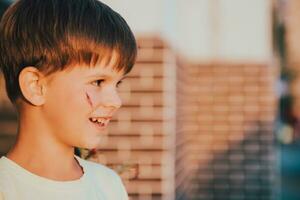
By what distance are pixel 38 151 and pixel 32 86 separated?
148 mm

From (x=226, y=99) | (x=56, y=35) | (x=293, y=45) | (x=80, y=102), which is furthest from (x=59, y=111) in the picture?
(x=293, y=45)

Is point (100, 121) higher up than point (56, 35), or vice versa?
point (56, 35)

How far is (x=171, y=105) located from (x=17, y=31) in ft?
10.2

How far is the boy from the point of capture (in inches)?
53.4

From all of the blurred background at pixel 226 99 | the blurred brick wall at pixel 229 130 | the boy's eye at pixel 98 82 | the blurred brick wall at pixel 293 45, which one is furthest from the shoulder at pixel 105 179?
the blurred brick wall at pixel 293 45

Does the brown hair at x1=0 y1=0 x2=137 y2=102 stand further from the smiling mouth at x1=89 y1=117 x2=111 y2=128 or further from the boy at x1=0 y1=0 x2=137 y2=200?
the smiling mouth at x1=89 y1=117 x2=111 y2=128

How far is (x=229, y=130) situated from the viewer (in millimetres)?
6156

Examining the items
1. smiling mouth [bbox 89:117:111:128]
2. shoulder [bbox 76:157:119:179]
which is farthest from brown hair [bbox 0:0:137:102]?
shoulder [bbox 76:157:119:179]

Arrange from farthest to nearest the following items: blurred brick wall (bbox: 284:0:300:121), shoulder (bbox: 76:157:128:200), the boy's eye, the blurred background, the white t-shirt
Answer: blurred brick wall (bbox: 284:0:300:121) < the blurred background < shoulder (bbox: 76:157:128:200) < the boy's eye < the white t-shirt

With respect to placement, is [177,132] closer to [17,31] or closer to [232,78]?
[232,78]

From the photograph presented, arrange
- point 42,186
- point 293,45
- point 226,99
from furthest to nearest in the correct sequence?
point 293,45 < point 226,99 < point 42,186

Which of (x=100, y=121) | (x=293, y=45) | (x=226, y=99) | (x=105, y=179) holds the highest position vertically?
(x=293, y=45)

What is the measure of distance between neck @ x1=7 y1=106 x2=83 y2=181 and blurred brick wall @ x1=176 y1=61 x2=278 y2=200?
4367 millimetres

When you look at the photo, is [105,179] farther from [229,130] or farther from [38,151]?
[229,130]
